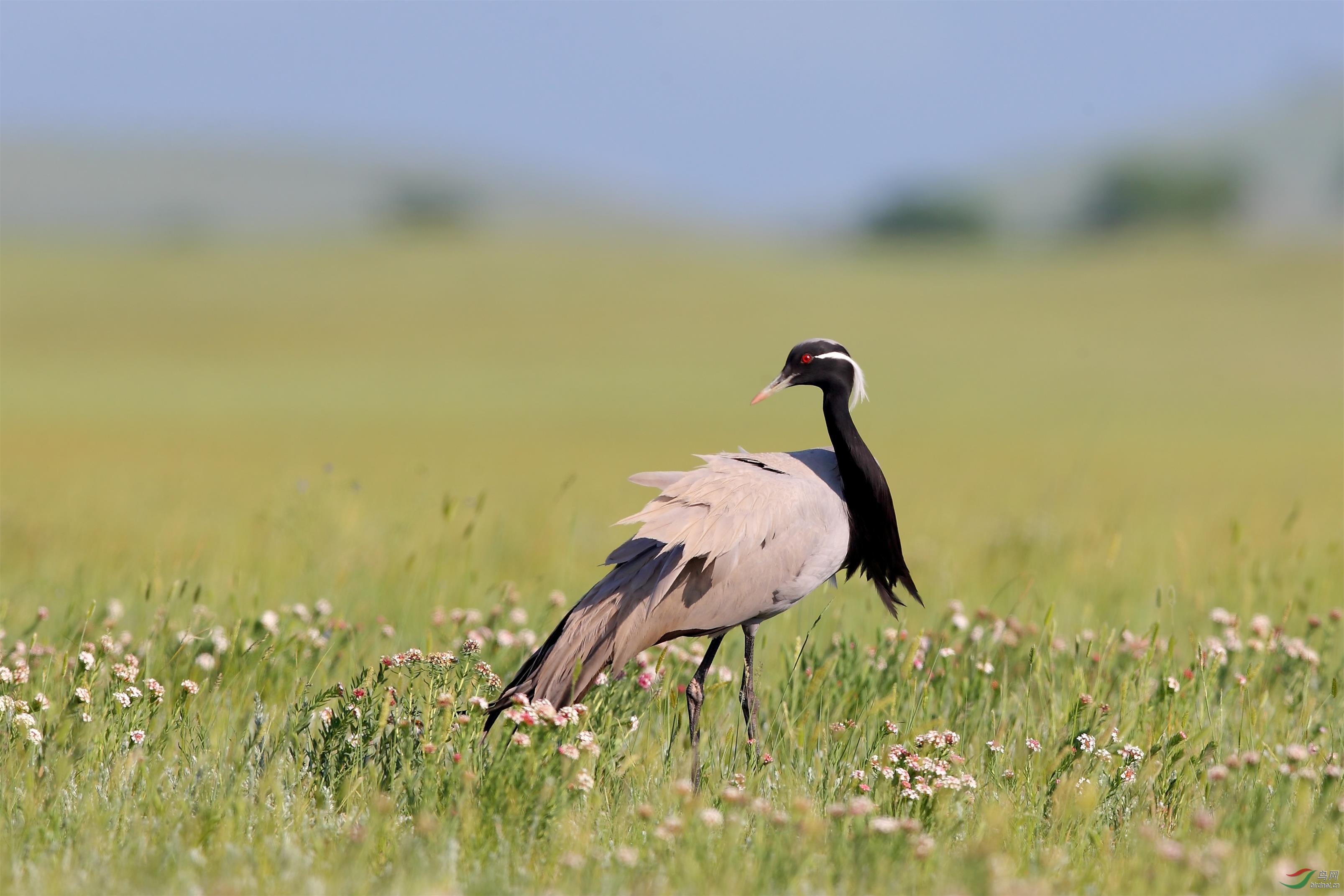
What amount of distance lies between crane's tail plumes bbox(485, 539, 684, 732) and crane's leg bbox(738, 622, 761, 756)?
0.59 metres

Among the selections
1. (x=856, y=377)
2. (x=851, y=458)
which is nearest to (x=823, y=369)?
(x=856, y=377)

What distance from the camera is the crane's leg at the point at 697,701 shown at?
188 inches

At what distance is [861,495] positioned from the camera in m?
5.52

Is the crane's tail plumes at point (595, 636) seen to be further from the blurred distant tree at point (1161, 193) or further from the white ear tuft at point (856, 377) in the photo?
the blurred distant tree at point (1161, 193)

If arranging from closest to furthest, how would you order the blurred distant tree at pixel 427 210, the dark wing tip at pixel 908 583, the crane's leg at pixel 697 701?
the crane's leg at pixel 697 701
the dark wing tip at pixel 908 583
the blurred distant tree at pixel 427 210

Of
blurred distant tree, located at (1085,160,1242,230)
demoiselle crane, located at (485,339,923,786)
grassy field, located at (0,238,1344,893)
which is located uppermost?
blurred distant tree, located at (1085,160,1242,230)

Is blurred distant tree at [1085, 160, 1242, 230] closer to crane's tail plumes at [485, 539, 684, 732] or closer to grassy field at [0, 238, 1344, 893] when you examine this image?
grassy field at [0, 238, 1344, 893]

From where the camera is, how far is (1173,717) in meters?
5.16

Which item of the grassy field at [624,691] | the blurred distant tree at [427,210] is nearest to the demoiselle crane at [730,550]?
the grassy field at [624,691]

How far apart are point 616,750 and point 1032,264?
7431cm

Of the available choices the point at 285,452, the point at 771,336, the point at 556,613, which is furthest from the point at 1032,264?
the point at 556,613

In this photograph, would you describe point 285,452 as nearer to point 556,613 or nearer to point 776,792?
point 556,613

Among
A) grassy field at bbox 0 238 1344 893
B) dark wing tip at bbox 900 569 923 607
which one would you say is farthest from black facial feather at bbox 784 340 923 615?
grassy field at bbox 0 238 1344 893

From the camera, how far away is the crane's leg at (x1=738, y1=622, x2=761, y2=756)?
17.0 ft
